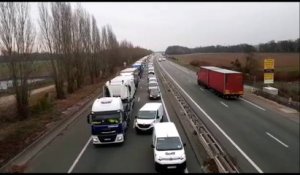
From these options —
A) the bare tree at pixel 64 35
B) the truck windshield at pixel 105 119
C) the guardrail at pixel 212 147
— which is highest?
the bare tree at pixel 64 35

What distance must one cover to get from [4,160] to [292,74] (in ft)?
174

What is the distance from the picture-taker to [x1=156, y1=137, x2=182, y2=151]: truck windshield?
18281 millimetres

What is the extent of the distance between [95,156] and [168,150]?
4492mm

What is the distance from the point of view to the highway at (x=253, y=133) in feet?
58.3

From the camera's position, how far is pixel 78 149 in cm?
2200

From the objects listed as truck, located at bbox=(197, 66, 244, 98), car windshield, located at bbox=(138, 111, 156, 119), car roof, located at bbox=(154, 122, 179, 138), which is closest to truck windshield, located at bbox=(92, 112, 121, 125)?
car roof, located at bbox=(154, 122, 179, 138)

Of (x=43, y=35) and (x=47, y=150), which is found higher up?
(x=43, y=35)

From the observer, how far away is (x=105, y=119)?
73.5ft

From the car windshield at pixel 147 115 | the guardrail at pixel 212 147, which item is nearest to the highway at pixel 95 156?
the guardrail at pixel 212 147

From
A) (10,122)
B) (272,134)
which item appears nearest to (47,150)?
(10,122)

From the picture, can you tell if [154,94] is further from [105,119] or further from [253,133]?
[105,119]

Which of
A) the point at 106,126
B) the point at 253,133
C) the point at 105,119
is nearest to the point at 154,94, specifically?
the point at 253,133

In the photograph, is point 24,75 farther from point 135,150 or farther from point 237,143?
point 237,143

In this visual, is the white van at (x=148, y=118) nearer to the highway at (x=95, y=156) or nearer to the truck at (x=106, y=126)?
the highway at (x=95, y=156)
